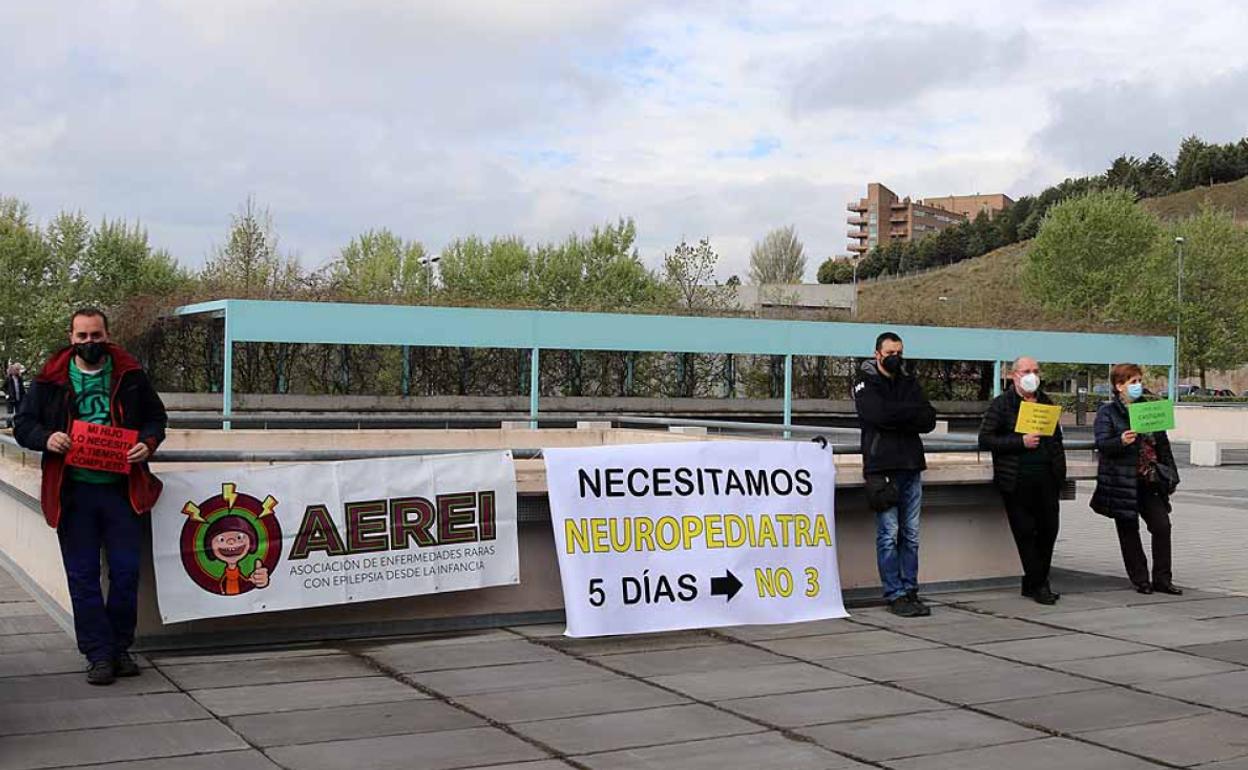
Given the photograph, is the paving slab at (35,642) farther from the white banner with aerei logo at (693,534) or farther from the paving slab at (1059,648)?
the paving slab at (1059,648)

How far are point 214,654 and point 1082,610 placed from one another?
630 centimetres

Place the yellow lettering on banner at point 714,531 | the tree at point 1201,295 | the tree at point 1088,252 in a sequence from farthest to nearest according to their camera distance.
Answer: the tree at point 1088,252 → the tree at point 1201,295 → the yellow lettering on banner at point 714,531

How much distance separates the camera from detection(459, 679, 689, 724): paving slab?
23.3ft

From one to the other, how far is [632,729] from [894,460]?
3.99 m

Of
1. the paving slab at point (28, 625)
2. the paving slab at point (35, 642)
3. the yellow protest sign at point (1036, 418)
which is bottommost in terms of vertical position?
the paving slab at point (35, 642)

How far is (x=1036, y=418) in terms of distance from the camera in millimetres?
10734

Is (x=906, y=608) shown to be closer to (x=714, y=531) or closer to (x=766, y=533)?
(x=766, y=533)

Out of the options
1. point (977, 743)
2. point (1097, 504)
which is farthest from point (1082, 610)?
point (977, 743)

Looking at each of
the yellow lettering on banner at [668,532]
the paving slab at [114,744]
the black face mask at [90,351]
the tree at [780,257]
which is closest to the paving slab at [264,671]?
the paving slab at [114,744]

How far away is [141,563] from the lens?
27.2 ft

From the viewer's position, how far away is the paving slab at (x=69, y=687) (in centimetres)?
728

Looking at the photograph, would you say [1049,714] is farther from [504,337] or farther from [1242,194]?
[1242,194]

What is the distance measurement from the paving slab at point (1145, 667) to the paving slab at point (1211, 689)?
0.10 metres

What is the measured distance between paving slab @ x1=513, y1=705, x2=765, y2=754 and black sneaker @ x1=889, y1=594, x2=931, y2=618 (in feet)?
10.9
